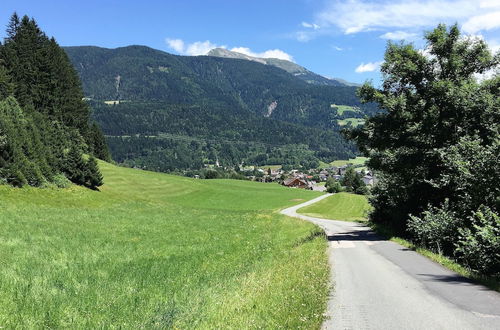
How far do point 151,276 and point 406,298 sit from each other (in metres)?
8.74

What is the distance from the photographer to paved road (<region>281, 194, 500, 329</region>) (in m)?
8.72

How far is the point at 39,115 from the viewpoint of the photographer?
6141 cm

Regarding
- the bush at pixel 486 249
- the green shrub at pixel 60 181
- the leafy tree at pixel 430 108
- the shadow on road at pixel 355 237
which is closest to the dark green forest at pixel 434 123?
the leafy tree at pixel 430 108

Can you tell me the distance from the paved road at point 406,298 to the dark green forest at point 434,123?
7.75m

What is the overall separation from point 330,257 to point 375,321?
10.1 metres

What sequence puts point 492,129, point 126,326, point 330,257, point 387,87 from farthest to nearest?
point 387,87
point 492,129
point 330,257
point 126,326

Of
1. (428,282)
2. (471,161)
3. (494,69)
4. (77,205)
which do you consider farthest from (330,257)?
(77,205)

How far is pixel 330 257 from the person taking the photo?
1889 centimetres

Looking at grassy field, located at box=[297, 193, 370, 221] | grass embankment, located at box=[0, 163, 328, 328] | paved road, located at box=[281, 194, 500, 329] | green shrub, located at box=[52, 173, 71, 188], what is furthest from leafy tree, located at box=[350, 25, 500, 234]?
grassy field, located at box=[297, 193, 370, 221]

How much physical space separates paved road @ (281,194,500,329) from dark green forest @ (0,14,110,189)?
130 ft

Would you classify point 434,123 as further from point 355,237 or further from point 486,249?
point 486,249

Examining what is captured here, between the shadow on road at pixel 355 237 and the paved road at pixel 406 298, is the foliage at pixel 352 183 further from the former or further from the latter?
the paved road at pixel 406 298

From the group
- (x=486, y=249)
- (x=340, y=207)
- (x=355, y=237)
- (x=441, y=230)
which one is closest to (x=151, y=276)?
(x=486, y=249)

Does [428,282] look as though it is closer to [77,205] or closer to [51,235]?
[51,235]
